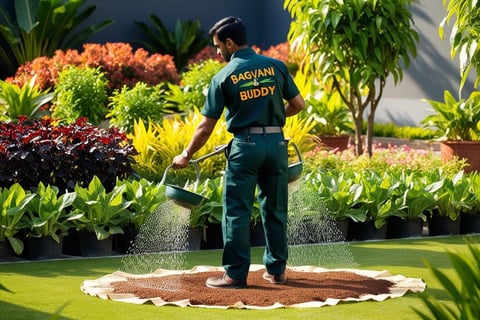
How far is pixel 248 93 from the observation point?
681 centimetres

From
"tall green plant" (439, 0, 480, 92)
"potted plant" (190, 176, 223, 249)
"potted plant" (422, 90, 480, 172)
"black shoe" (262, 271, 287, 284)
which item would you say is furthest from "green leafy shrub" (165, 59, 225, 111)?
"black shoe" (262, 271, 287, 284)

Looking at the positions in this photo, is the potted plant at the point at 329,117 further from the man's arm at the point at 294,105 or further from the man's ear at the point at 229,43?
the man's ear at the point at 229,43

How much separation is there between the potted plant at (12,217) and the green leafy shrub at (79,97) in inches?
224

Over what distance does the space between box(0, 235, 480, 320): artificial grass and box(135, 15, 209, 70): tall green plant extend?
561 inches

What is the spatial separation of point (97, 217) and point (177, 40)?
14783 mm

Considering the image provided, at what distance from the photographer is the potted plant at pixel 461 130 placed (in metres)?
13.5

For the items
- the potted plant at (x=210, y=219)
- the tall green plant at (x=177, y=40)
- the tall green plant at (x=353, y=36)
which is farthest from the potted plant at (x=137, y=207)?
the tall green plant at (x=177, y=40)

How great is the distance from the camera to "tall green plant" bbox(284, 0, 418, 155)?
12438mm

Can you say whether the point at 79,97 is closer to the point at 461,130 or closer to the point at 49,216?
the point at 461,130

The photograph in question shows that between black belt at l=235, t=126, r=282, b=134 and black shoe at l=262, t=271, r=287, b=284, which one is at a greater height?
black belt at l=235, t=126, r=282, b=134

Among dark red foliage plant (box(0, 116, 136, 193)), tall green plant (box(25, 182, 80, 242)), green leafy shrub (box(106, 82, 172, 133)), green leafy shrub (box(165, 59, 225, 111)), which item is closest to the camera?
tall green plant (box(25, 182, 80, 242))

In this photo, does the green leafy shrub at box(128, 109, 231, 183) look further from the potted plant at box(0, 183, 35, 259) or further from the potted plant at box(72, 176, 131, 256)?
the potted plant at box(0, 183, 35, 259)

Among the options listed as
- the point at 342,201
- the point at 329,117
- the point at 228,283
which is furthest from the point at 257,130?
the point at 329,117

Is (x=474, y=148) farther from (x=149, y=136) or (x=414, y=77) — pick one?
(x=414, y=77)
